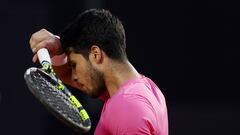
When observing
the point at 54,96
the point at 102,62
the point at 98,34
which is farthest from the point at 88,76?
the point at 54,96

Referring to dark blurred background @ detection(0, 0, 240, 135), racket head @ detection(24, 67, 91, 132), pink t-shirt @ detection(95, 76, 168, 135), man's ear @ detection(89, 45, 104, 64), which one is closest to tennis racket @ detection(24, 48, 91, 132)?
racket head @ detection(24, 67, 91, 132)

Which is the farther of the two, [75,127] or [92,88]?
[92,88]

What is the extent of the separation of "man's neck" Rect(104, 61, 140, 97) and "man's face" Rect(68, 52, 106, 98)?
4cm

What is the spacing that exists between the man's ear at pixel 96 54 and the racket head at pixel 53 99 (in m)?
0.27

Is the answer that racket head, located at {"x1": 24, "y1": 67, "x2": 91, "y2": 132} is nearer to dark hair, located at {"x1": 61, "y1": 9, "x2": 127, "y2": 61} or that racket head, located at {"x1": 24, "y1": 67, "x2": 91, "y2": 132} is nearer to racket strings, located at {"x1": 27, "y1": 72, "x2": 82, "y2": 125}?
racket strings, located at {"x1": 27, "y1": 72, "x2": 82, "y2": 125}

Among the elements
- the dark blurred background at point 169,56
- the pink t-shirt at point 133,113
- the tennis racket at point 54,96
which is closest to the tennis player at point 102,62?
the pink t-shirt at point 133,113

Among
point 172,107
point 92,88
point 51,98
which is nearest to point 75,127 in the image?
point 51,98

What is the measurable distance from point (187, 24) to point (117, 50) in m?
2.84

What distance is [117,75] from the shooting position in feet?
13.1

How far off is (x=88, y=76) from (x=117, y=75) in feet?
0.51

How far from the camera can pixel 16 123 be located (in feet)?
21.8

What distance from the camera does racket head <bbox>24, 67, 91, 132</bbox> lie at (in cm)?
352

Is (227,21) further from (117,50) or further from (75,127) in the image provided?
(75,127)

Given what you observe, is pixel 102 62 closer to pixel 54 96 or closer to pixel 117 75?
pixel 117 75
